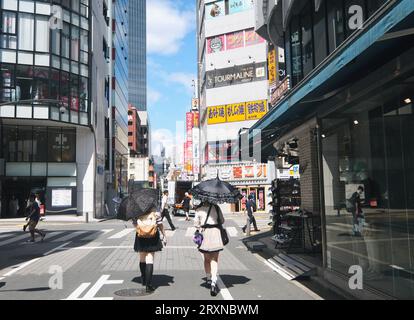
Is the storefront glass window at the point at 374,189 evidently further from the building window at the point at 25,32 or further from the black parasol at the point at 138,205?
the building window at the point at 25,32

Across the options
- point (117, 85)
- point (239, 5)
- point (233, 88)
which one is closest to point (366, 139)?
point (233, 88)

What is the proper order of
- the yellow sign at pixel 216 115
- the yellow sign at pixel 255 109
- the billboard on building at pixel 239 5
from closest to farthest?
the yellow sign at pixel 255 109 → the billboard on building at pixel 239 5 → the yellow sign at pixel 216 115

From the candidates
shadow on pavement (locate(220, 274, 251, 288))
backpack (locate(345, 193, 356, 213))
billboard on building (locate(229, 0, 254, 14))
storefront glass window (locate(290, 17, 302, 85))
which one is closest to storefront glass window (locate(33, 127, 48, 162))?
billboard on building (locate(229, 0, 254, 14))

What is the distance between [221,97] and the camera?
48594 mm

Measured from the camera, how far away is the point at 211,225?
8023 millimetres

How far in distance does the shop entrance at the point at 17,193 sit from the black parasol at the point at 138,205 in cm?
3151

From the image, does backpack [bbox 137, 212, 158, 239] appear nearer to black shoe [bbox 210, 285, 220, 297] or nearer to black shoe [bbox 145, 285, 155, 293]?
black shoe [bbox 145, 285, 155, 293]

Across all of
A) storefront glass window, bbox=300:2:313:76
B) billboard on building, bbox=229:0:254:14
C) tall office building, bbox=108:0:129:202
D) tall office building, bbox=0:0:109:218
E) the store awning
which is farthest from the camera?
tall office building, bbox=108:0:129:202

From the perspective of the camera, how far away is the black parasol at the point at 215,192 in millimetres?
8070

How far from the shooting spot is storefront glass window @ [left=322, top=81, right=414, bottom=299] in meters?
6.27

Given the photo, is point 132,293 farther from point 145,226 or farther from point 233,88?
point 233,88

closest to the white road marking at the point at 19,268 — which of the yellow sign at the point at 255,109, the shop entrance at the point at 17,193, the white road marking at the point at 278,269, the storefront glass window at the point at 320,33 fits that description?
the white road marking at the point at 278,269

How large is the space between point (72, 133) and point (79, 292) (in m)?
33.0
